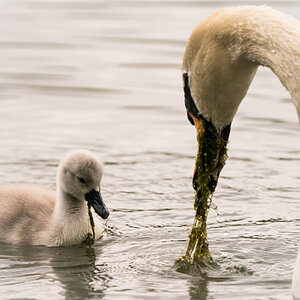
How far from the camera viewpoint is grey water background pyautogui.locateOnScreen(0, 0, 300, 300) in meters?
8.30

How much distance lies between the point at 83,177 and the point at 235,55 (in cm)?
244

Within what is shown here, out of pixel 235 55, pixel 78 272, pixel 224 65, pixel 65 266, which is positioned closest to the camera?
pixel 235 55

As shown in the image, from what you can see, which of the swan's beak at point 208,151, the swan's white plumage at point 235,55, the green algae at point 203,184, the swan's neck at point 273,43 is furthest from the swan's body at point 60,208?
the swan's neck at point 273,43

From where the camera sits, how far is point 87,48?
17.4 meters

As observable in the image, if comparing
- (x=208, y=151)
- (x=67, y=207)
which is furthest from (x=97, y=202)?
(x=208, y=151)

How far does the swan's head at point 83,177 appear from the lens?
9.49 m

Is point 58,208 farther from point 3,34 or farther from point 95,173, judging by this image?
point 3,34

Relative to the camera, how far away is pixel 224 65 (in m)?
7.75

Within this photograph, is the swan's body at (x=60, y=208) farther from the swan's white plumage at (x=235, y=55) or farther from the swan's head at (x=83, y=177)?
the swan's white plumage at (x=235, y=55)

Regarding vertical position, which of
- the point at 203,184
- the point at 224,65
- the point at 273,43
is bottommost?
the point at 203,184

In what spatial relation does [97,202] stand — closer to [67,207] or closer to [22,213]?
[67,207]

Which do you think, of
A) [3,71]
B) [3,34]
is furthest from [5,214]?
[3,34]

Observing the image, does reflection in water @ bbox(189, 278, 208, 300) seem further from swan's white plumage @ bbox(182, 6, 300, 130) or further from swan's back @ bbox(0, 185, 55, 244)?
swan's back @ bbox(0, 185, 55, 244)

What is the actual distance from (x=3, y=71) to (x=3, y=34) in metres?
2.63
